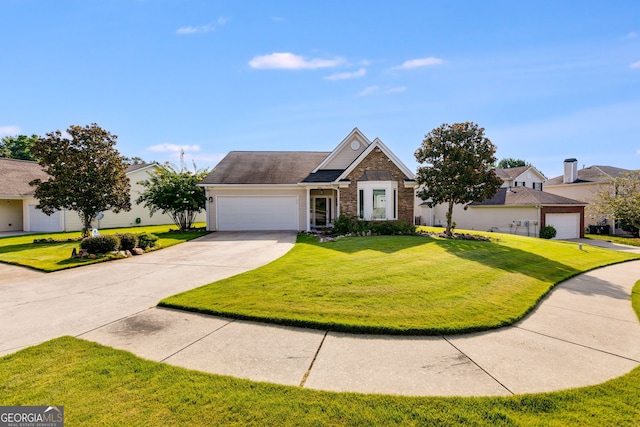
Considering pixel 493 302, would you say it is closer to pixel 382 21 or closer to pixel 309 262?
pixel 309 262

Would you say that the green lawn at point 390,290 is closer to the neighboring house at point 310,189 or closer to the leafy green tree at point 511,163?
the neighboring house at point 310,189

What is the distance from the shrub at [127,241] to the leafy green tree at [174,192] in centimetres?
680

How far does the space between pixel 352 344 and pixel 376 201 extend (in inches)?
511

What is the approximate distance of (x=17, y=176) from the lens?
23375 mm

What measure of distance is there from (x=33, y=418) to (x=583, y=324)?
7621 mm

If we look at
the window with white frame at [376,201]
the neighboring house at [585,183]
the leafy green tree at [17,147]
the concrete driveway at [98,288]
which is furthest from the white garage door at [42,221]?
the neighboring house at [585,183]

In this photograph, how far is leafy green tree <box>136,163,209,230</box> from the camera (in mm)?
18266

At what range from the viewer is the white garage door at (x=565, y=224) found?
22484 mm

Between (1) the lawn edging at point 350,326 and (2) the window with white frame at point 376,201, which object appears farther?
(2) the window with white frame at point 376,201

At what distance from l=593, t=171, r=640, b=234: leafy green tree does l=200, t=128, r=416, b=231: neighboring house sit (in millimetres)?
14670

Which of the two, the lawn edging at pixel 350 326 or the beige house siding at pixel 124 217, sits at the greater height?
the beige house siding at pixel 124 217

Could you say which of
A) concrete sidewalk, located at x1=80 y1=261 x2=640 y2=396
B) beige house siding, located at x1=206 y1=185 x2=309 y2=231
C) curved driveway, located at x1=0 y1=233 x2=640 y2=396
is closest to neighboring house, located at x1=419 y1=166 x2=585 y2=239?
beige house siding, located at x1=206 y1=185 x2=309 y2=231

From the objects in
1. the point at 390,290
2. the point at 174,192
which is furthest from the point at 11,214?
the point at 390,290

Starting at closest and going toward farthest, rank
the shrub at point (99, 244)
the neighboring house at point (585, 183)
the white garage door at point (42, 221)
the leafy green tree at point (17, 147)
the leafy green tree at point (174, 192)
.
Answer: the shrub at point (99, 244) < the leafy green tree at point (174, 192) < the white garage door at point (42, 221) < the neighboring house at point (585, 183) < the leafy green tree at point (17, 147)
